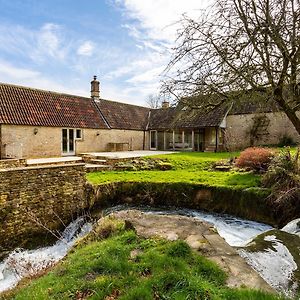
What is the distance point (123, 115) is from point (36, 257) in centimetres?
2275

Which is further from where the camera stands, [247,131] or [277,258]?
[247,131]

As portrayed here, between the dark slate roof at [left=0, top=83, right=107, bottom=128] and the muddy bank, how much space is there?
35.6 ft

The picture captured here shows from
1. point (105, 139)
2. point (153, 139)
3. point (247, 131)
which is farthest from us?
point (153, 139)

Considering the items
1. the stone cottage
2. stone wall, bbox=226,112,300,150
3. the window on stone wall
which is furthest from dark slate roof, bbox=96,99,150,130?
stone wall, bbox=226,112,300,150

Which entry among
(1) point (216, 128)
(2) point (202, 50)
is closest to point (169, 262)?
(2) point (202, 50)

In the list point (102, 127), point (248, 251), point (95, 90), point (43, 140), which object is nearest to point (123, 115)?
point (95, 90)

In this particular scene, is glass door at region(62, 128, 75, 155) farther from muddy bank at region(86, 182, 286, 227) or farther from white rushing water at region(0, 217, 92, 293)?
white rushing water at region(0, 217, 92, 293)

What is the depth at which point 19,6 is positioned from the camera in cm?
841

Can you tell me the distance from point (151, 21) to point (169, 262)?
4743mm

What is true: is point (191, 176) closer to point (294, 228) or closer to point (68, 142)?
point (294, 228)

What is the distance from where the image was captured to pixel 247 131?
89.7ft

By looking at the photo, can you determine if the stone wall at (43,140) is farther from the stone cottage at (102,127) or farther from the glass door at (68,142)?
the glass door at (68,142)

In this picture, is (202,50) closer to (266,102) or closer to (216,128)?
(266,102)

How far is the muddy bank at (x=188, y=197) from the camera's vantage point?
433 inches
